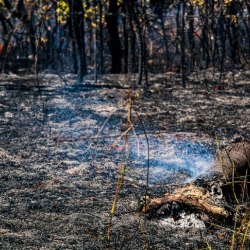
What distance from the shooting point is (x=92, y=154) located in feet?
15.5

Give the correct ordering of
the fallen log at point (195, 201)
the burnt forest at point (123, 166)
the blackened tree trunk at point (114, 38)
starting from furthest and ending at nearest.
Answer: the blackened tree trunk at point (114, 38) → the fallen log at point (195, 201) → the burnt forest at point (123, 166)

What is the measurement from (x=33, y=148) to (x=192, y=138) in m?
1.81

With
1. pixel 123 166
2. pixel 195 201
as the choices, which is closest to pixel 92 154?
pixel 123 166

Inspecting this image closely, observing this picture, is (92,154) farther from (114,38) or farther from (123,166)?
(114,38)

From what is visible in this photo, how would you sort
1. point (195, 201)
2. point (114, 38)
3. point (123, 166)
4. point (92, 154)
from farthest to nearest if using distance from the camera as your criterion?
point (114, 38), point (92, 154), point (123, 166), point (195, 201)

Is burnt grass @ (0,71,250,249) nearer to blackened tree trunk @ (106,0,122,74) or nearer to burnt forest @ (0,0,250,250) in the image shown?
burnt forest @ (0,0,250,250)

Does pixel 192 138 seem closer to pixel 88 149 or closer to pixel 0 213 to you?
pixel 88 149

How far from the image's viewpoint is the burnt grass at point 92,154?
113 inches

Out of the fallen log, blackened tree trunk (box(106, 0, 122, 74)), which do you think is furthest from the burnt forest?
blackened tree trunk (box(106, 0, 122, 74))

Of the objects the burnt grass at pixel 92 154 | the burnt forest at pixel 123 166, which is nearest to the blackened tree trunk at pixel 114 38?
the burnt grass at pixel 92 154

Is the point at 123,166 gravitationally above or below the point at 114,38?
below

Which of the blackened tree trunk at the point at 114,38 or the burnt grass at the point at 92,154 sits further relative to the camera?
the blackened tree trunk at the point at 114,38

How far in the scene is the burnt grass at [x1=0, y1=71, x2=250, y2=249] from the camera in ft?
9.41

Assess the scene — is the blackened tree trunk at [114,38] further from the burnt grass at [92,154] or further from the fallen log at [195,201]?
the fallen log at [195,201]
